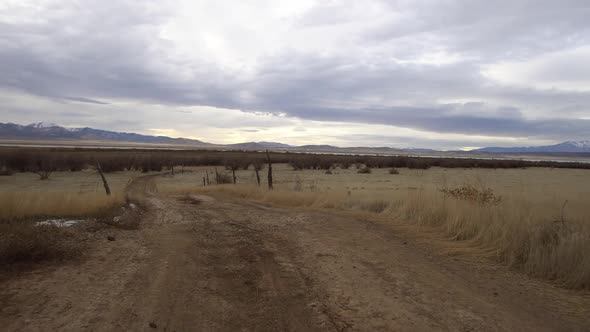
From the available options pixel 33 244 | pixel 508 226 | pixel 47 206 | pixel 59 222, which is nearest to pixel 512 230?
pixel 508 226

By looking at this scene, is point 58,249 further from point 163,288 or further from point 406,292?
point 406,292

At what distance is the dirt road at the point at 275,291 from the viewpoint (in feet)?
14.1

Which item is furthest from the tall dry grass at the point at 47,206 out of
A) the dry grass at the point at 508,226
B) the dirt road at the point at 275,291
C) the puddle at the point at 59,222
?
the dry grass at the point at 508,226

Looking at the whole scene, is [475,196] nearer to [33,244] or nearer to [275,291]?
[275,291]

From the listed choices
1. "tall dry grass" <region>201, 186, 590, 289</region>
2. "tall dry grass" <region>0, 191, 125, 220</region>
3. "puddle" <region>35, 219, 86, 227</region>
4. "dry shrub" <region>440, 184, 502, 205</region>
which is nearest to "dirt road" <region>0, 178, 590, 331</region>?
"tall dry grass" <region>201, 186, 590, 289</region>

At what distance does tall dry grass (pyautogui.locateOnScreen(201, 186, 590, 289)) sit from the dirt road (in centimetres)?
50

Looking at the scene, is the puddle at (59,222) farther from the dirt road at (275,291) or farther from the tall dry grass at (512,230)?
the tall dry grass at (512,230)

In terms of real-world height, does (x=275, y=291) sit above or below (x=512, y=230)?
below

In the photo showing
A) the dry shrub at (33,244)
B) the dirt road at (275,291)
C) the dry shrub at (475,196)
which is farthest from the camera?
the dry shrub at (475,196)

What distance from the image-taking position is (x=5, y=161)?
34.1m

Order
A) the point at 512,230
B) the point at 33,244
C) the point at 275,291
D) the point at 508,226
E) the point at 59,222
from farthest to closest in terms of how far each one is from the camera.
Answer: the point at 59,222, the point at 508,226, the point at 512,230, the point at 33,244, the point at 275,291

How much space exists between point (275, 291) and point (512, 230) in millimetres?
4918

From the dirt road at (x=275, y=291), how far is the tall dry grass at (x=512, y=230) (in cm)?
50

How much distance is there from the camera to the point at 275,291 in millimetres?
5164
